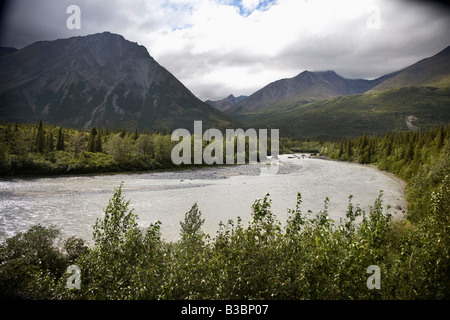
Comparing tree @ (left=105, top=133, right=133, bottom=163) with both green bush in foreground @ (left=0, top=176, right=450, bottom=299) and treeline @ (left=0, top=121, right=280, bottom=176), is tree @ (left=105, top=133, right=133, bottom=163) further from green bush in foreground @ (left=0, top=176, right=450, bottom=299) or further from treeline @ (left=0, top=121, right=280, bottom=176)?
green bush in foreground @ (left=0, top=176, right=450, bottom=299)

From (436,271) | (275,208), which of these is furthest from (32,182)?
(436,271)

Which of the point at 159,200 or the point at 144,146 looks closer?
the point at 159,200

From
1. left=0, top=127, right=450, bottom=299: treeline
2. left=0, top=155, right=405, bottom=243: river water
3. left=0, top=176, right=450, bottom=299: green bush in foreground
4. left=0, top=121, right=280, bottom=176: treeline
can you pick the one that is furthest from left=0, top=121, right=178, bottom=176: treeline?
left=0, top=176, right=450, bottom=299: green bush in foreground

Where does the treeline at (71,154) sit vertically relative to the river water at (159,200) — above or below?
above

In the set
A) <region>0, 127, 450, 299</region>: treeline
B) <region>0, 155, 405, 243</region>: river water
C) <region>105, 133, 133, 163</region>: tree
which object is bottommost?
<region>0, 155, 405, 243</region>: river water

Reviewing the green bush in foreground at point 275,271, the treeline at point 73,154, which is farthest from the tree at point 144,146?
the green bush in foreground at point 275,271

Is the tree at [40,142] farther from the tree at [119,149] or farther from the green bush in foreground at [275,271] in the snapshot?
the green bush in foreground at [275,271]

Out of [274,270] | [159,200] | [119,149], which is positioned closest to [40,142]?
[119,149]

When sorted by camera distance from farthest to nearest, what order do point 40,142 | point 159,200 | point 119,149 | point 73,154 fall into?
point 119,149
point 73,154
point 40,142
point 159,200

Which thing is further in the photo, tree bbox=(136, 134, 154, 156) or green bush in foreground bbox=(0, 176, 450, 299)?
tree bbox=(136, 134, 154, 156)

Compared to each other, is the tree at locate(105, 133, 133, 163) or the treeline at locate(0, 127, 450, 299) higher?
the tree at locate(105, 133, 133, 163)

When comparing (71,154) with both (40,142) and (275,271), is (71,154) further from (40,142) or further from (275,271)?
(275,271)

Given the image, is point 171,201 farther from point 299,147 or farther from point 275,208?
point 299,147
